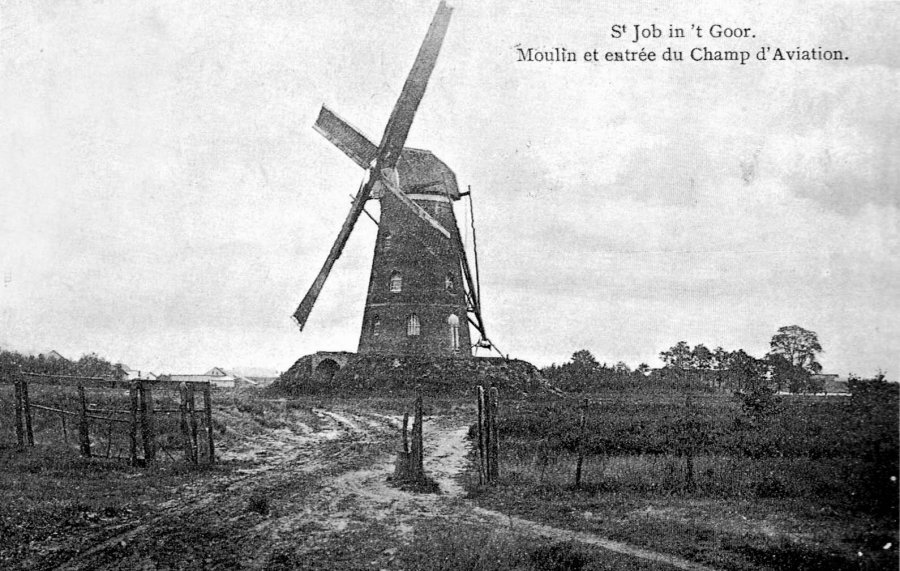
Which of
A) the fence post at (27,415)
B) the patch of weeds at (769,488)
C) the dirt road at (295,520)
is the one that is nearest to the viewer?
the dirt road at (295,520)

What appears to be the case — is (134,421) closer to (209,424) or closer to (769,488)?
(209,424)

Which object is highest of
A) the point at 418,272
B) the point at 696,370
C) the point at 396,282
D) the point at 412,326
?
the point at 418,272

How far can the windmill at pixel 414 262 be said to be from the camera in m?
30.5

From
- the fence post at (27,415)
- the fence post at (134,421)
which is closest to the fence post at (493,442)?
the fence post at (134,421)

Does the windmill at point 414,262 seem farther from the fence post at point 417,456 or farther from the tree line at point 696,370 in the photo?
the fence post at point 417,456

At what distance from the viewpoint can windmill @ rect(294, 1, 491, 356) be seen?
30.5 metres

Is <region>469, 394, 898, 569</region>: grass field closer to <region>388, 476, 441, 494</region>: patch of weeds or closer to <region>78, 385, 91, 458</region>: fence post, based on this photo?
<region>388, 476, 441, 494</region>: patch of weeds

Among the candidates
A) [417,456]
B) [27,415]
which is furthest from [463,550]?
[27,415]

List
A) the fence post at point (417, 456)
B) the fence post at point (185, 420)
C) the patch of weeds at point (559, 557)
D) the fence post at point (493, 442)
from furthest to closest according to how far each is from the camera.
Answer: the fence post at point (185, 420)
the fence post at point (417, 456)
the fence post at point (493, 442)
the patch of weeds at point (559, 557)

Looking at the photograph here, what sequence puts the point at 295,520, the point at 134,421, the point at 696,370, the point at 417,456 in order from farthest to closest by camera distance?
the point at 696,370
the point at 134,421
the point at 417,456
the point at 295,520

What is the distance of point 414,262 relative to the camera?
32031 mm

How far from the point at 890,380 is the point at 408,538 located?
936cm

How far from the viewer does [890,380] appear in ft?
42.3

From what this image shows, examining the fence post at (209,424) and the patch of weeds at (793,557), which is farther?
the fence post at (209,424)
